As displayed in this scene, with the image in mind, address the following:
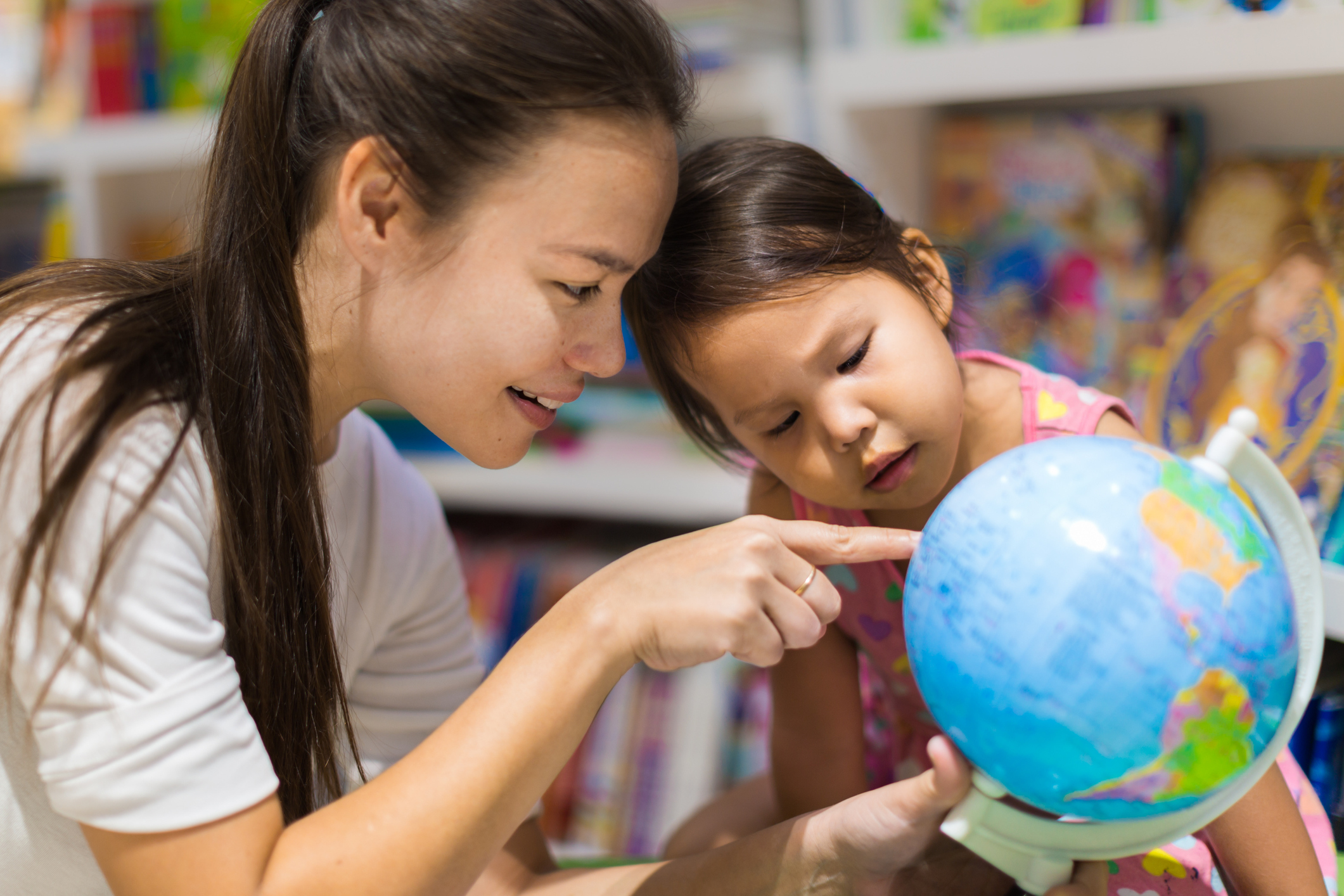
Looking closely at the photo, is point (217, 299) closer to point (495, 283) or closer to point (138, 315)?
point (138, 315)

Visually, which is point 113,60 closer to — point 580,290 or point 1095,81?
point 580,290

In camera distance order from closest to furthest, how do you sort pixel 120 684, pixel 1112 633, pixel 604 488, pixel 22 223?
pixel 1112 633 < pixel 120 684 < pixel 604 488 < pixel 22 223

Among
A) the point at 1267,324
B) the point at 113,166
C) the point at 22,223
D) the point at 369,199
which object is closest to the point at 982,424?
the point at 1267,324

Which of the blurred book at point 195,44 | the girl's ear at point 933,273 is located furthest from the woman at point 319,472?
the blurred book at point 195,44

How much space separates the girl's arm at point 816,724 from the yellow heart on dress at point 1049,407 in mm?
264

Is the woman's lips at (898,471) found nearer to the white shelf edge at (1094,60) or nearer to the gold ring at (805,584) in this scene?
the gold ring at (805,584)

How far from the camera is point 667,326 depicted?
35.8 inches

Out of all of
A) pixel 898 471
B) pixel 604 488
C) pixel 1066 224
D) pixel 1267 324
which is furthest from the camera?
pixel 604 488

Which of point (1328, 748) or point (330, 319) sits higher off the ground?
point (330, 319)

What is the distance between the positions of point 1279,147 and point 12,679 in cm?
140

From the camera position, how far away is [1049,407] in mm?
954

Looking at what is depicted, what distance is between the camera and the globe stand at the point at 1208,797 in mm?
611

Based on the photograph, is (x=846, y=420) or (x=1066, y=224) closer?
(x=846, y=420)

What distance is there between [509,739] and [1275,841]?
2.00 feet
